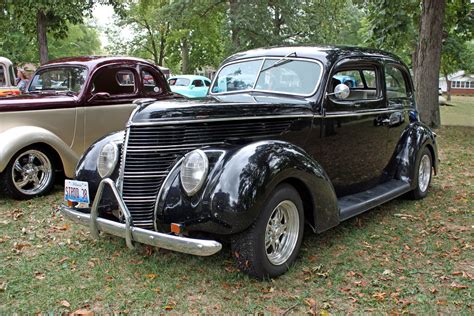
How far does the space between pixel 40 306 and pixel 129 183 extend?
109 centimetres

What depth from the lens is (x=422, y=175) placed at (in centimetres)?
618

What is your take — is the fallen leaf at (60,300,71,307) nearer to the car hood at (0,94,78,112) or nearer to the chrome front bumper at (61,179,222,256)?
the chrome front bumper at (61,179,222,256)

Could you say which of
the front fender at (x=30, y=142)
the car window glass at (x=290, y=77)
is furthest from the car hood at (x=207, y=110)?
the front fender at (x=30, y=142)

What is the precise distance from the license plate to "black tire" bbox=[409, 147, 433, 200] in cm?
398

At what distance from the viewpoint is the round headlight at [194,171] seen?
3.33m

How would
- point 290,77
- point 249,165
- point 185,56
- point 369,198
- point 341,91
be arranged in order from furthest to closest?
point 185,56 → point 369,198 → point 290,77 → point 341,91 → point 249,165

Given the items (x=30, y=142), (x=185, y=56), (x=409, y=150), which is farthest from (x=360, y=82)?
(x=185, y=56)

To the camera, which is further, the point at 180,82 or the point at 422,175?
the point at 180,82

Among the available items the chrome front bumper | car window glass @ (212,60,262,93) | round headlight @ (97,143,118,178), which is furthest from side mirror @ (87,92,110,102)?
the chrome front bumper

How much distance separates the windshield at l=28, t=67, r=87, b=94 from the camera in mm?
6727

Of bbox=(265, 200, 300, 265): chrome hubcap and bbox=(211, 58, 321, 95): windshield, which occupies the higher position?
bbox=(211, 58, 321, 95): windshield

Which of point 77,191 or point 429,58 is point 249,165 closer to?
point 77,191

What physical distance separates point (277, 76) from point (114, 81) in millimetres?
3265

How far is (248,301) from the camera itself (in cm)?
332
